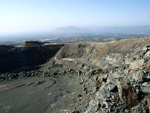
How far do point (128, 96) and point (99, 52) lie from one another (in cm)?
1750

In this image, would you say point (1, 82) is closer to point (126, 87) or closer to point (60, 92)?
point (60, 92)

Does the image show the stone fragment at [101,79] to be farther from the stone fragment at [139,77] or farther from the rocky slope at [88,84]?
the stone fragment at [139,77]

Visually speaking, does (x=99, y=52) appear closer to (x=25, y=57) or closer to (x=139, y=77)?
(x=139, y=77)

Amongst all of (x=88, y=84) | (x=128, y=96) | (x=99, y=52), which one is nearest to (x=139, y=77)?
(x=128, y=96)

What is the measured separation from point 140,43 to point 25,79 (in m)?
21.6

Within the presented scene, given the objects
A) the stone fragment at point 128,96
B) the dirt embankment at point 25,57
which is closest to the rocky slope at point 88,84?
the stone fragment at point 128,96

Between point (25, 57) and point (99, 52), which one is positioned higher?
point (99, 52)

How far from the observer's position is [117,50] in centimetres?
2238

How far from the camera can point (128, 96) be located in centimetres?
765

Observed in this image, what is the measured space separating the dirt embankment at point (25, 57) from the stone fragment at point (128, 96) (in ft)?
68.8

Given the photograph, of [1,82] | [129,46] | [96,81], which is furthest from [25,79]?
[129,46]

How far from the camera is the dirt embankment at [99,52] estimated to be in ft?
68.7

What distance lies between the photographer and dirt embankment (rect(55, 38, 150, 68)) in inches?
824

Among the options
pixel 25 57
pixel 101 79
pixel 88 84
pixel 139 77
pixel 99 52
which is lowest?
pixel 88 84
